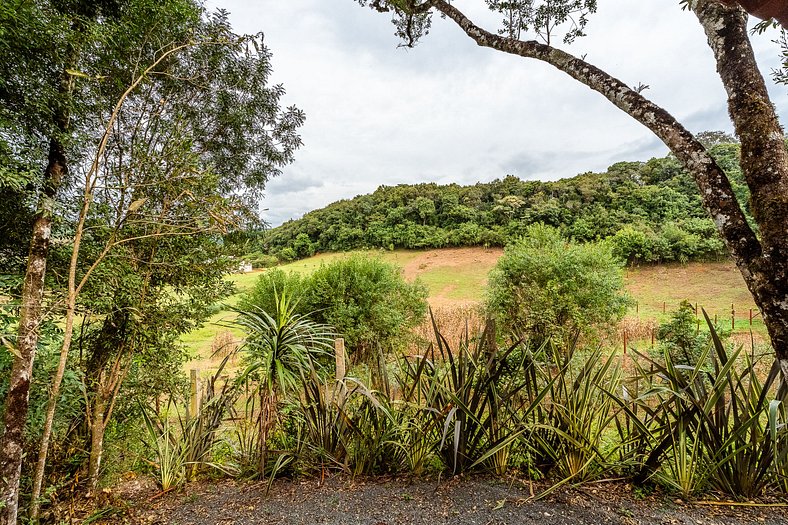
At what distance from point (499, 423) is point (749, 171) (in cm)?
175

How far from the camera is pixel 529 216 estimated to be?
74.7 ft

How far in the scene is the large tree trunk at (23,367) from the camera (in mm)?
1534

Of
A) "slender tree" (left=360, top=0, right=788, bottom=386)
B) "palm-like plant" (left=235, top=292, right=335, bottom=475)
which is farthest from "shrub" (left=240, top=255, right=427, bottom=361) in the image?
"slender tree" (left=360, top=0, right=788, bottom=386)

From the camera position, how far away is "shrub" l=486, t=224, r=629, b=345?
25.4 ft

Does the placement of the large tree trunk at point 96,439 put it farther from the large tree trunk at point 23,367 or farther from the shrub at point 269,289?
the shrub at point 269,289

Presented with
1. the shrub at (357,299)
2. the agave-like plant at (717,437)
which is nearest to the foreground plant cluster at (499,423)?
the agave-like plant at (717,437)

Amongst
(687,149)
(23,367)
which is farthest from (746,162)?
(23,367)

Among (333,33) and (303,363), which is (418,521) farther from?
(333,33)

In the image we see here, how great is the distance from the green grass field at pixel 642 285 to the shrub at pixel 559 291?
2.64 m

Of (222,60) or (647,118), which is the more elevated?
(222,60)

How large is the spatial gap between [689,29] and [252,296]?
8612 millimetres

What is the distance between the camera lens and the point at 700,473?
1539mm

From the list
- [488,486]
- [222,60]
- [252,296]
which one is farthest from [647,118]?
[252,296]

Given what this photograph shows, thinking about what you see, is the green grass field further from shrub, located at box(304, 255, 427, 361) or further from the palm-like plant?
the palm-like plant
